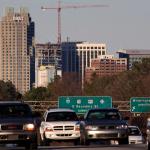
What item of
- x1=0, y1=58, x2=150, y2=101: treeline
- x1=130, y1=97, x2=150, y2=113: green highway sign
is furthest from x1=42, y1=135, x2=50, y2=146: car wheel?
x1=0, y1=58, x2=150, y2=101: treeline

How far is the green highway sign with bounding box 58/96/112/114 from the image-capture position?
71562mm

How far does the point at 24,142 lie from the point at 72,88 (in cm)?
13251

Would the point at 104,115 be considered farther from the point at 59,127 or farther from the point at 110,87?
the point at 110,87

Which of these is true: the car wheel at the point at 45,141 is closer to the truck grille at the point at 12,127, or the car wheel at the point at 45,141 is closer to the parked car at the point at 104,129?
the parked car at the point at 104,129

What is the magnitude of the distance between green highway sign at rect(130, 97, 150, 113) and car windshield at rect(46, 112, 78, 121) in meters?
33.3

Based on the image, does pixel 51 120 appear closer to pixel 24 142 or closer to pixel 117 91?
pixel 24 142

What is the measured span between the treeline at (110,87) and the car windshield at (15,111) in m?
63.5

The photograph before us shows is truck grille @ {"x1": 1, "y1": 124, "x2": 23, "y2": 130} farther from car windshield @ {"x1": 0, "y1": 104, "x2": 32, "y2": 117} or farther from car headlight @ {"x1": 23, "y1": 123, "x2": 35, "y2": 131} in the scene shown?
car windshield @ {"x1": 0, "y1": 104, "x2": 32, "y2": 117}

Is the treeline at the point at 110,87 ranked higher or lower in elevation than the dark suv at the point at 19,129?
lower

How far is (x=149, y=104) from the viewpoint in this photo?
238ft

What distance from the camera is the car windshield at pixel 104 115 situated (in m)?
38.8

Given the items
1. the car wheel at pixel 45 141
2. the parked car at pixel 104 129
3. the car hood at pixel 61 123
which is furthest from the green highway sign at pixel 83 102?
the parked car at pixel 104 129

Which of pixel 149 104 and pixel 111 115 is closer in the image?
pixel 111 115

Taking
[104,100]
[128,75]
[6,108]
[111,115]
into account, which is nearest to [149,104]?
[104,100]
